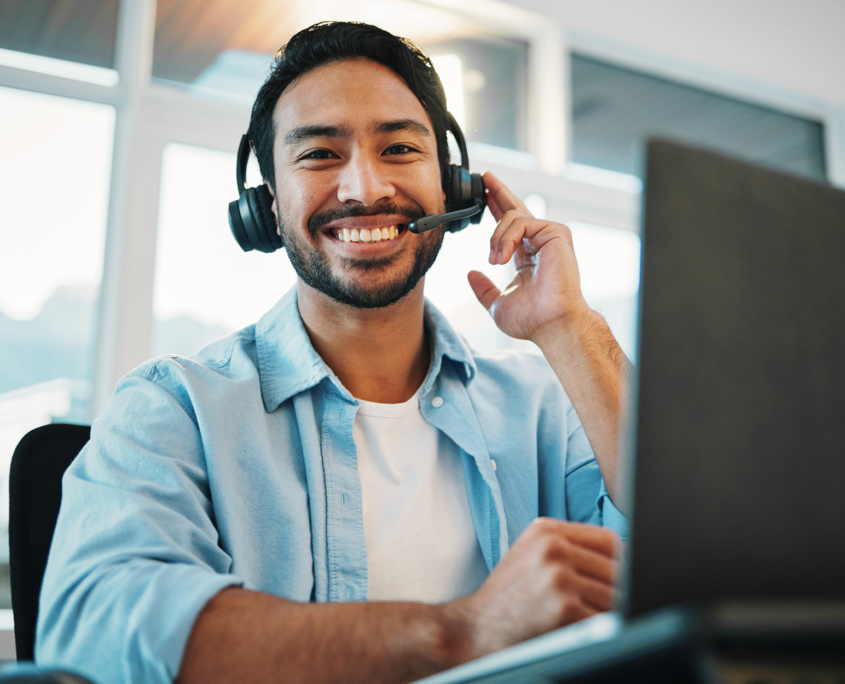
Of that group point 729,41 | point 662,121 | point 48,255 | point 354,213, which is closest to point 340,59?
point 354,213

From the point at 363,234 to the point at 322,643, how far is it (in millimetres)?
870

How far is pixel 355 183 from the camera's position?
137cm

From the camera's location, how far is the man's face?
1.37 meters

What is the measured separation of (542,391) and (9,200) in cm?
175

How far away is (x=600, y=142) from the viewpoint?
Answer: 3.28m

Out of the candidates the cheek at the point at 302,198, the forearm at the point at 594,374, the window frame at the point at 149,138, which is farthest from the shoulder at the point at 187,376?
the window frame at the point at 149,138

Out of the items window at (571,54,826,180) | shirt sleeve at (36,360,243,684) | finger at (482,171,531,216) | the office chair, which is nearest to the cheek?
finger at (482,171,531,216)

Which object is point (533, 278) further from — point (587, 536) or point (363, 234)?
point (587, 536)

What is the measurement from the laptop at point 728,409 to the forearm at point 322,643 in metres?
0.17

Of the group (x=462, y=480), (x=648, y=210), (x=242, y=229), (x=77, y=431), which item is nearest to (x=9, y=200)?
(x=242, y=229)

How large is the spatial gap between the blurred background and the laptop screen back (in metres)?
1.74

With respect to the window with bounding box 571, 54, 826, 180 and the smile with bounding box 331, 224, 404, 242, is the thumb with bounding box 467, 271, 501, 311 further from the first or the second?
the window with bounding box 571, 54, 826, 180

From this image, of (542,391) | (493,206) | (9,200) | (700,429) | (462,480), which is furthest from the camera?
(9,200)

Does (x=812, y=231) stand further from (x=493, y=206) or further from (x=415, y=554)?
(x=493, y=206)
